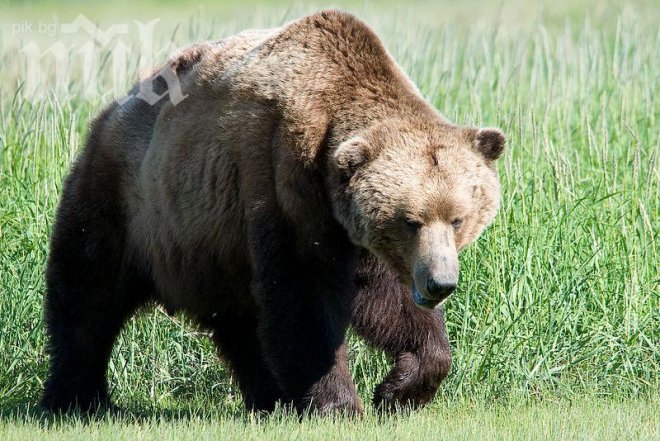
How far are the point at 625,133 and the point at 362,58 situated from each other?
3731 millimetres

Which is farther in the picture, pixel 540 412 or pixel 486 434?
pixel 540 412

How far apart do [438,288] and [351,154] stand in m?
0.81

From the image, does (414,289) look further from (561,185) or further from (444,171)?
(561,185)

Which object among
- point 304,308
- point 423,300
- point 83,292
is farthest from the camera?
point 83,292

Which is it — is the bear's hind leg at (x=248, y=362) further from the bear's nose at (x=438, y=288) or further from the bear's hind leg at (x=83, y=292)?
the bear's nose at (x=438, y=288)

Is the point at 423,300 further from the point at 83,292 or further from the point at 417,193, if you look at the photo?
the point at 83,292

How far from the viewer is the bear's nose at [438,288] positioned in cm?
486

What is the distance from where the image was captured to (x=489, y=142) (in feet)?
17.8

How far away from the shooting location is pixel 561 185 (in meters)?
7.27

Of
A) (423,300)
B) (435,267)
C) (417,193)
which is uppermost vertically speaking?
(417,193)

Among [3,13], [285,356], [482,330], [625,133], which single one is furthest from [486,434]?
[3,13]

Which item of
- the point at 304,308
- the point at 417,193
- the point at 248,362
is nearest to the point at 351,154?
the point at 417,193

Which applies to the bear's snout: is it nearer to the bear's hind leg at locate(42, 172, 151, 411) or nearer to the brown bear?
the brown bear

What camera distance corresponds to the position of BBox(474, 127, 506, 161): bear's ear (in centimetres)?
538
